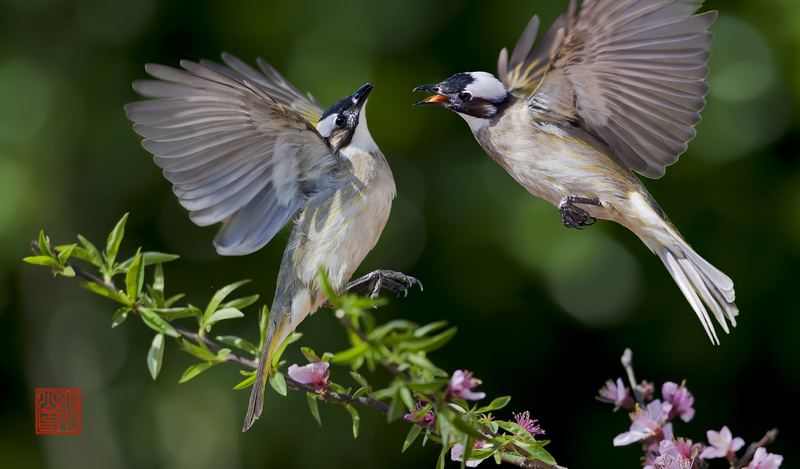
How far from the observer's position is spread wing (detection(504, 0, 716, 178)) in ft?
3.84

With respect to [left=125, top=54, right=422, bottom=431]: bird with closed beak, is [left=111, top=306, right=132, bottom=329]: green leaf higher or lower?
lower

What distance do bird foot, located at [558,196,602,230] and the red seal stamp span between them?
4.70 ft

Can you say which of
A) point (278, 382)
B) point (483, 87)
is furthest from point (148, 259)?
point (483, 87)

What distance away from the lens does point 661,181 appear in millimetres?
2885

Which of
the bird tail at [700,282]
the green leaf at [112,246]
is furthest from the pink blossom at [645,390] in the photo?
the green leaf at [112,246]

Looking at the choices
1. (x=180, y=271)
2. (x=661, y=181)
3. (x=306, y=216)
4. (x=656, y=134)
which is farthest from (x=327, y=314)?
(x=656, y=134)

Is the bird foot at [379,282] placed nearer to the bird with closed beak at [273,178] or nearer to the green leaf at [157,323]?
the bird with closed beak at [273,178]

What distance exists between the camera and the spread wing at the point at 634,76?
117 centimetres

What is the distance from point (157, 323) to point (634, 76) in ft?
2.94

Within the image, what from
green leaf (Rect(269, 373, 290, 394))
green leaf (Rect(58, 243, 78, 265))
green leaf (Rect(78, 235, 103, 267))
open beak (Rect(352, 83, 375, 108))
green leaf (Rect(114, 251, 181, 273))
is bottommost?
green leaf (Rect(269, 373, 290, 394))

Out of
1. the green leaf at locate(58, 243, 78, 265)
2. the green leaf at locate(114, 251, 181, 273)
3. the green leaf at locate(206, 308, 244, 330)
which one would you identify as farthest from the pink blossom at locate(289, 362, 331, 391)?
the green leaf at locate(58, 243, 78, 265)

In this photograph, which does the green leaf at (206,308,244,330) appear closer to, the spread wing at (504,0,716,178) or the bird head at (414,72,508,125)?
the bird head at (414,72,508,125)

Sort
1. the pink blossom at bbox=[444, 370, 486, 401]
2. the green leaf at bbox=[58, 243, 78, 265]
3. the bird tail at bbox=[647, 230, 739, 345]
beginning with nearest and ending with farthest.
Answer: the pink blossom at bbox=[444, 370, 486, 401], the green leaf at bbox=[58, 243, 78, 265], the bird tail at bbox=[647, 230, 739, 345]

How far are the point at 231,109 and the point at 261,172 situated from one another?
12 cm
